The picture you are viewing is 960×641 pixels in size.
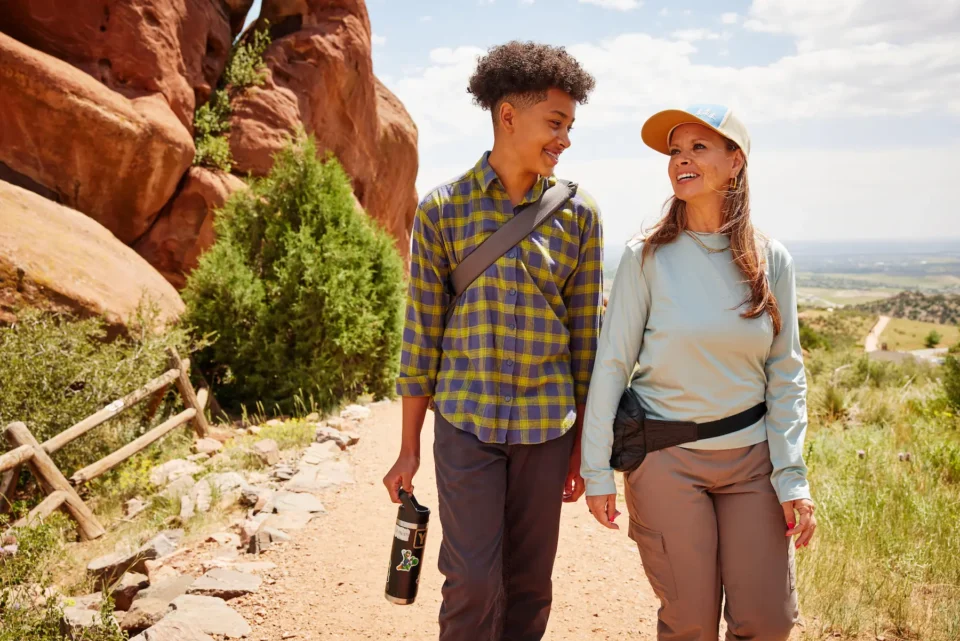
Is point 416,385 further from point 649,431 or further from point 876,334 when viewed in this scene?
point 876,334

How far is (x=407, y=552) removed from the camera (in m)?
2.59

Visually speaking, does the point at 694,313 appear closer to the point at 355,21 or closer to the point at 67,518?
the point at 67,518

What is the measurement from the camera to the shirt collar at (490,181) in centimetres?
265

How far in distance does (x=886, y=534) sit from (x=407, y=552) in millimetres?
3467

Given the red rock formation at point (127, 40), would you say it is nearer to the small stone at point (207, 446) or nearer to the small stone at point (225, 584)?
the small stone at point (207, 446)

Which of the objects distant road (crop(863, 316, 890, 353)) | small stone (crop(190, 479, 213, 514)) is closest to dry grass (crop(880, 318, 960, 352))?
distant road (crop(863, 316, 890, 353))

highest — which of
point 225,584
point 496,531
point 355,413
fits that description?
point 496,531

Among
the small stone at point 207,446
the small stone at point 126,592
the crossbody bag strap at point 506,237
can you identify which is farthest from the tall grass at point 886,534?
the small stone at point 207,446

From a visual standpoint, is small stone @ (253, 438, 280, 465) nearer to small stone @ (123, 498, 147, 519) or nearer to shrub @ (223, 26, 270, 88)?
small stone @ (123, 498, 147, 519)

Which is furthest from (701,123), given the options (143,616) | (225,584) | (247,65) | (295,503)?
(247,65)

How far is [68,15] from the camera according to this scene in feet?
38.9

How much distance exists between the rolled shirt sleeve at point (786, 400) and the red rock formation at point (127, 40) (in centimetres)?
1242

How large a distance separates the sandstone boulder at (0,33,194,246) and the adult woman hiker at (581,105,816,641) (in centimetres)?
1108

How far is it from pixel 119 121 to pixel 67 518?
291 inches
